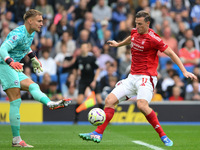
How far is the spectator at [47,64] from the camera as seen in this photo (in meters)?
16.2

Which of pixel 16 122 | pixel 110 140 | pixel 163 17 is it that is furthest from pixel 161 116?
pixel 16 122

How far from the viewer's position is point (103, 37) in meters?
17.6

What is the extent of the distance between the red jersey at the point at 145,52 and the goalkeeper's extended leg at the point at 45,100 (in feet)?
5.70

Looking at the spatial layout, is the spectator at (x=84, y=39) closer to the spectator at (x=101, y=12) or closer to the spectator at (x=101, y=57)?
the spectator at (x=101, y=57)

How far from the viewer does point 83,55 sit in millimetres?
14523

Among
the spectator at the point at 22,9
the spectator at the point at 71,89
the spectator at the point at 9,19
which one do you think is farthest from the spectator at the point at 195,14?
the spectator at the point at 9,19

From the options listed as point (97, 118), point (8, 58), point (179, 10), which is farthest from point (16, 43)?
point (179, 10)

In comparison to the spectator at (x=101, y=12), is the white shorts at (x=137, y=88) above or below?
below

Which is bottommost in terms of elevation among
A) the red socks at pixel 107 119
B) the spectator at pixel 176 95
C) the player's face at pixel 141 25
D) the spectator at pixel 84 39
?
the spectator at pixel 176 95

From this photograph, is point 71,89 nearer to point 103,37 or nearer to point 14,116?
point 103,37

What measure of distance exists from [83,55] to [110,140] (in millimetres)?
5530

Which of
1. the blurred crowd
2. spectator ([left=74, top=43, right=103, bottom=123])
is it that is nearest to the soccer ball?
spectator ([left=74, top=43, right=103, bottom=123])

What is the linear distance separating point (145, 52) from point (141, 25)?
19.6 inches

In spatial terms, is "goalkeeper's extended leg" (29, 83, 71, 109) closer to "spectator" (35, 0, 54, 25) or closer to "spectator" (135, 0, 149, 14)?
"spectator" (35, 0, 54, 25)
